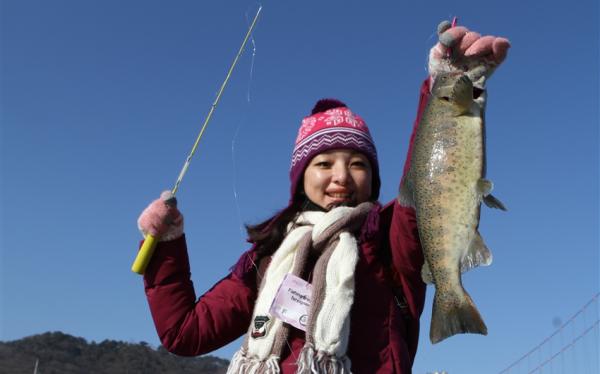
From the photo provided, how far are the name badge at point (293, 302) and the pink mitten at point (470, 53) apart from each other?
1.13 metres

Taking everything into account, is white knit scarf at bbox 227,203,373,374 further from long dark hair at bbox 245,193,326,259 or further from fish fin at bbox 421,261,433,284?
fish fin at bbox 421,261,433,284

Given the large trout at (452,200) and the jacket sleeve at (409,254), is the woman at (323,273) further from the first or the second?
the large trout at (452,200)

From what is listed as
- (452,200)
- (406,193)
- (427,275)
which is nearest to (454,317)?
(427,275)

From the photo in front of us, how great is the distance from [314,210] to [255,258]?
0.40 meters

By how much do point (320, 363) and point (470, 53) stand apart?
56.3 inches

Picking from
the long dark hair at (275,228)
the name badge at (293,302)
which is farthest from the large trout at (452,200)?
the long dark hair at (275,228)

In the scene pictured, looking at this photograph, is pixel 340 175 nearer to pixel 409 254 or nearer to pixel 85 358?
pixel 409 254

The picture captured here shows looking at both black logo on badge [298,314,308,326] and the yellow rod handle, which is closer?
black logo on badge [298,314,308,326]

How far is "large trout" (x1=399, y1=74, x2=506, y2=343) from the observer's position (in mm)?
2668

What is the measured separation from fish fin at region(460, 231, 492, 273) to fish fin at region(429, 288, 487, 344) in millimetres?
112

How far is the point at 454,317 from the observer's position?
8.70 feet

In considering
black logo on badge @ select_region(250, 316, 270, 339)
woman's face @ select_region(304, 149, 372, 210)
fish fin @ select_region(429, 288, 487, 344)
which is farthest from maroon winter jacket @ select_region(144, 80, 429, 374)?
fish fin @ select_region(429, 288, 487, 344)

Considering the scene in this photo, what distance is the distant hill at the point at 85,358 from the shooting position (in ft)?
274

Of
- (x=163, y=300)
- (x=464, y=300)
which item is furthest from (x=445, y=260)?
(x=163, y=300)
